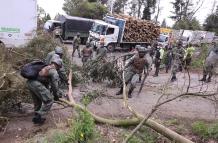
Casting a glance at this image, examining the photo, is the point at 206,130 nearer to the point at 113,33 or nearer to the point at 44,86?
the point at 44,86

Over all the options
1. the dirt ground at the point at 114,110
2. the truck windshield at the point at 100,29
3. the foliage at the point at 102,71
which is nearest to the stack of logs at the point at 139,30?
the truck windshield at the point at 100,29

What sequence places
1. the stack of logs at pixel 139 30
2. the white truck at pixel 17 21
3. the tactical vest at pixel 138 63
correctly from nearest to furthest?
1. the tactical vest at pixel 138 63
2. the white truck at pixel 17 21
3. the stack of logs at pixel 139 30

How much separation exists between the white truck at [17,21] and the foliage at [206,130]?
805 centimetres

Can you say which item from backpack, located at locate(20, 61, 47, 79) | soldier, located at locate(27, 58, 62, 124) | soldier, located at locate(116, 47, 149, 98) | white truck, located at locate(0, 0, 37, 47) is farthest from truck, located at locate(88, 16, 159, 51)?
backpack, located at locate(20, 61, 47, 79)

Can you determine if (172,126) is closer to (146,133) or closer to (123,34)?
(146,133)

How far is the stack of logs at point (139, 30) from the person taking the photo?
33188 millimetres

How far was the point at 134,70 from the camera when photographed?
12.6 metres

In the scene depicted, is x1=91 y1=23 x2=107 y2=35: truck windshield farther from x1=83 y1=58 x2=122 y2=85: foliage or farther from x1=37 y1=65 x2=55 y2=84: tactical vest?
x1=37 y1=65 x2=55 y2=84: tactical vest

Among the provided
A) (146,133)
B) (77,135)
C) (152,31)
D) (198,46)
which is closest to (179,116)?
(146,133)

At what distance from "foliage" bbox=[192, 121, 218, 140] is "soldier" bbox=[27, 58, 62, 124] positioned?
3207 mm

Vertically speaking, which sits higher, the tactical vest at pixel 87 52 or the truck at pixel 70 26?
the tactical vest at pixel 87 52

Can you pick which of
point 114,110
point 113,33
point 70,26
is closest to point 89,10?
point 70,26

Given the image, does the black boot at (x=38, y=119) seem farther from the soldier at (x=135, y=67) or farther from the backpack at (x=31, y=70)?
the soldier at (x=135, y=67)

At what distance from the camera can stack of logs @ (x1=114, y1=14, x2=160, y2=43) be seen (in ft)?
109
